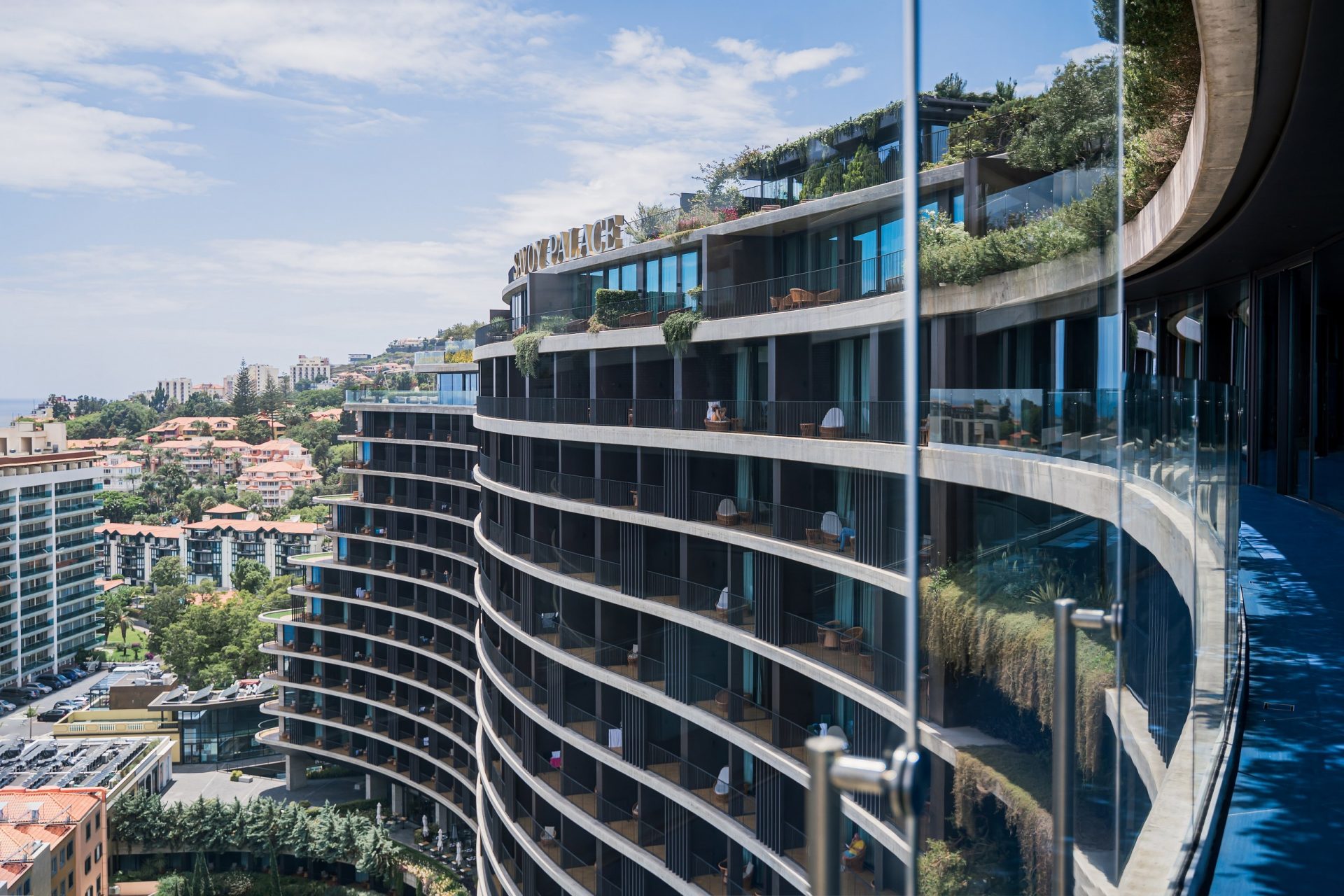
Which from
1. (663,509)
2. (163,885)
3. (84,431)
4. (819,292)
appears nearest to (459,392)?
(163,885)

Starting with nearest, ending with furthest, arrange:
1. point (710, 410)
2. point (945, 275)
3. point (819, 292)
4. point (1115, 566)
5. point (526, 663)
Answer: point (945, 275)
point (1115, 566)
point (819, 292)
point (710, 410)
point (526, 663)

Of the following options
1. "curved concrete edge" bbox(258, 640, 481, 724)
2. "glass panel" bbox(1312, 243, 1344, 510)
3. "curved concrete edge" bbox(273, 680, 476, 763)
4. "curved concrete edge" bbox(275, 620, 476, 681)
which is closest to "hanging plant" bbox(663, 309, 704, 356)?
"glass panel" bbox(1312, 243, 1344, 510)

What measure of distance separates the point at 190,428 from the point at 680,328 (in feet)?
521

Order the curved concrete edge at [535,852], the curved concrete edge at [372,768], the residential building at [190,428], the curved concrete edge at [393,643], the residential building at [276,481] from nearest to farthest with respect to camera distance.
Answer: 1. the curved concrete edge at [535,852]
2. the curved concrete edge at [372,768]
3. the curved concrete edge at [393,643]
4. the residential building at [276,481]
5. the residential building at [190,428]

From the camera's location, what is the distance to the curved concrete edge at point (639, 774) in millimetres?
5123

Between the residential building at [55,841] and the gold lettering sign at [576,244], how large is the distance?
22.3 metres

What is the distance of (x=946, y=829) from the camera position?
1730 millimetres

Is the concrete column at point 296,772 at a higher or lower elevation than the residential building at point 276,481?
lower

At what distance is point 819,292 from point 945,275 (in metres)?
2.34

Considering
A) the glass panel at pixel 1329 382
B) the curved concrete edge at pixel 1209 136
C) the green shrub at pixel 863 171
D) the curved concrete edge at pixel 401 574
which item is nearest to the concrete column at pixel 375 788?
the curved concrete edge at pixel 401 574

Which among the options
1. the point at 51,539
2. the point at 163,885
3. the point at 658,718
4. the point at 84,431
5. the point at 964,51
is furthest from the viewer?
the point at 84,431

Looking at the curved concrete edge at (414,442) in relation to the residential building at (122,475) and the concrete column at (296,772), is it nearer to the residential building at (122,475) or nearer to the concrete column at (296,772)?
the concrete column at (296,772)

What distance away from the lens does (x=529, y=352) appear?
19.2 meters

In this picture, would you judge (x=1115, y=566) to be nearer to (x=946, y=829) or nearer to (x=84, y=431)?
(x=946, y=829)
